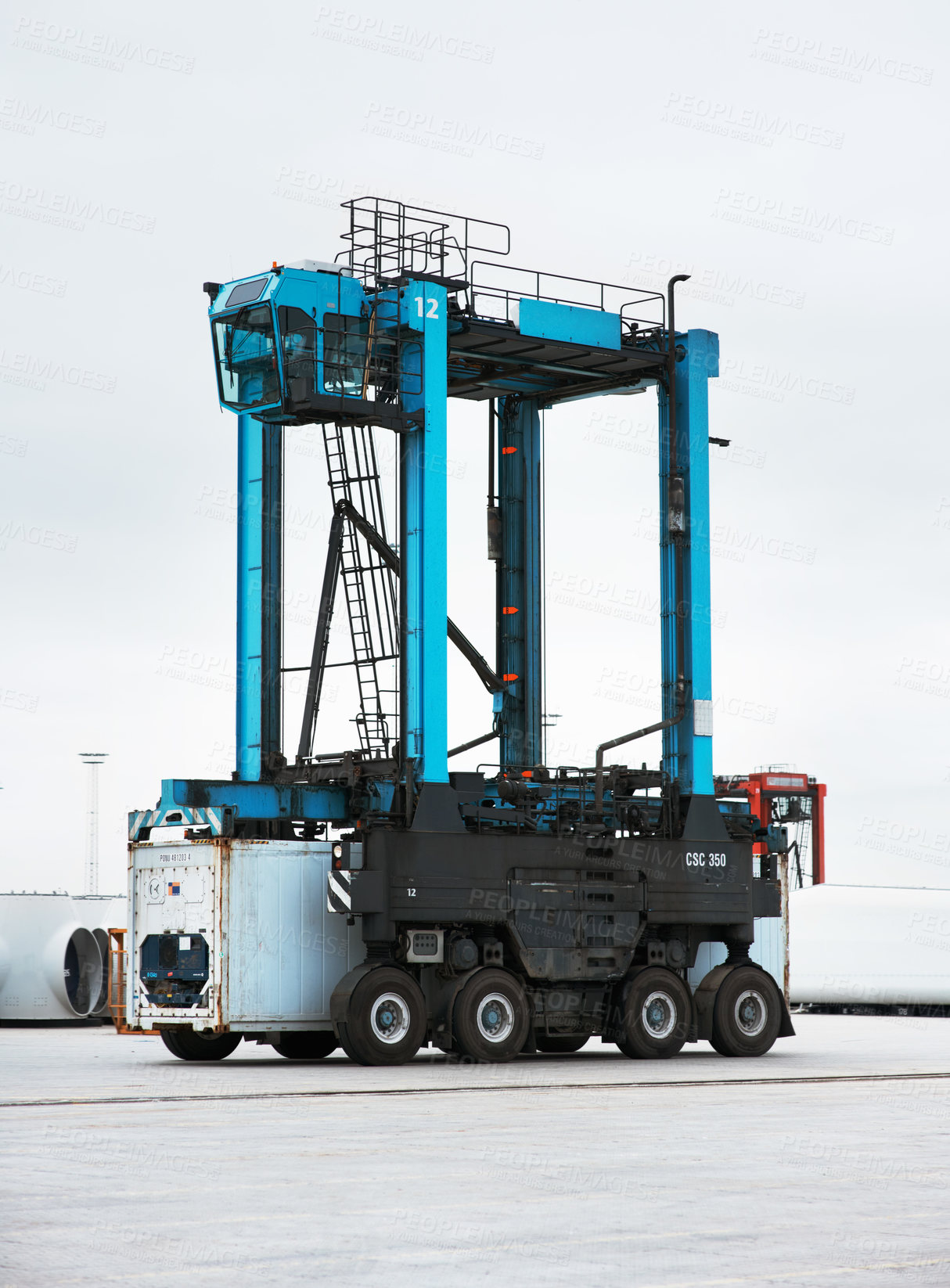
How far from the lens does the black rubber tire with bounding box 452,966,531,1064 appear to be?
79.7 ft

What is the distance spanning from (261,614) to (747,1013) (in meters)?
9.22

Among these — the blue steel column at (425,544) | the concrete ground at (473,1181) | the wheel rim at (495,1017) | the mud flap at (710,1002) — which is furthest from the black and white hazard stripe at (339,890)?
A: the mud flap at (710,1002)

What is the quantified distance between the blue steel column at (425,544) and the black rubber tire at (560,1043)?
15.3ft

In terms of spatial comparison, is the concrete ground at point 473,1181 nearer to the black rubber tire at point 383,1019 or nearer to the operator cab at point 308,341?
the black rubber tire at point 383,1019

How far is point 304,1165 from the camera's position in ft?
40.6

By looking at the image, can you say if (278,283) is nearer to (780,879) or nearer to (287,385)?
(287,385)

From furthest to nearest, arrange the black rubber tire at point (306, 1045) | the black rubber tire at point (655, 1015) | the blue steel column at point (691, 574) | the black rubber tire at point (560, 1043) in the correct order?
the blue steel column at point (691, 574)
the black rubber tire at point (560, 1043)
the black rubber tire at point (655, 1015)
the black rubber tire at point (306, 1045)

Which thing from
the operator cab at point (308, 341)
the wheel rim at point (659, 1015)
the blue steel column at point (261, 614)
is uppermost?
the operator cab at point (308, 341)

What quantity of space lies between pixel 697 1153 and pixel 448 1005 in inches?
458

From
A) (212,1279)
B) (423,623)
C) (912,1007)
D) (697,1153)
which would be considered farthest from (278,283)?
(912,1007)

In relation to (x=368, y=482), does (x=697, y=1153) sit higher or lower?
lower

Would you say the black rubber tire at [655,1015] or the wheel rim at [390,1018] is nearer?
the wheel rim at [390,1018]

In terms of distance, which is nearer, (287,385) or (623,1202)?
(623,1202)

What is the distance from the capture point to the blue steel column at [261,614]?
94.5ft
